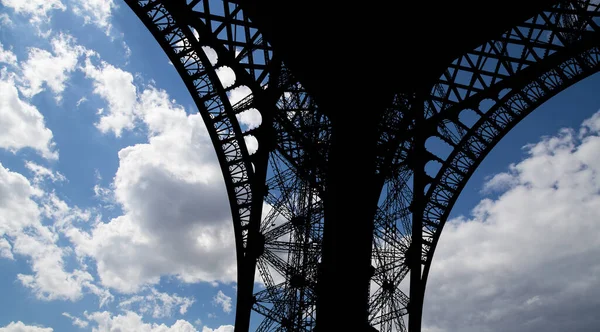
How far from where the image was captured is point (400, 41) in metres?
13.6

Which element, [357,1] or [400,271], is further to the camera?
[400,271]

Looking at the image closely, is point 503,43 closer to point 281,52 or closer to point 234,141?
point 281,52

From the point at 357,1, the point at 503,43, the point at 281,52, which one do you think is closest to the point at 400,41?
the point at 357,1

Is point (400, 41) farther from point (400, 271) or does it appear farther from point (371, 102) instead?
point (400, 271)

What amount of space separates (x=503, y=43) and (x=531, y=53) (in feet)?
3.55

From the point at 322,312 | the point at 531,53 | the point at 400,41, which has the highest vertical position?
the point at 531,53

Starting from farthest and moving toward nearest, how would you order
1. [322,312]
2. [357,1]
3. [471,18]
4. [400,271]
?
[400,271], [471,18], [357,1], [322,312]

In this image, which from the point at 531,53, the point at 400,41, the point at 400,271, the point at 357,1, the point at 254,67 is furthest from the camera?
the point at 400,271

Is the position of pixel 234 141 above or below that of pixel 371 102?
above

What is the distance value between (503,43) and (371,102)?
7854mm

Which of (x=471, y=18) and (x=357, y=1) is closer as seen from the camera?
(x=357, y=1)

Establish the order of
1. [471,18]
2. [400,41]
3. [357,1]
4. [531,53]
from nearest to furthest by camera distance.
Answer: [357,1]
[400,41]
[471,18]
[531,53]

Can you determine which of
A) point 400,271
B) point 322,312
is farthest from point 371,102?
point 400,271

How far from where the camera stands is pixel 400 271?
2023 cm
